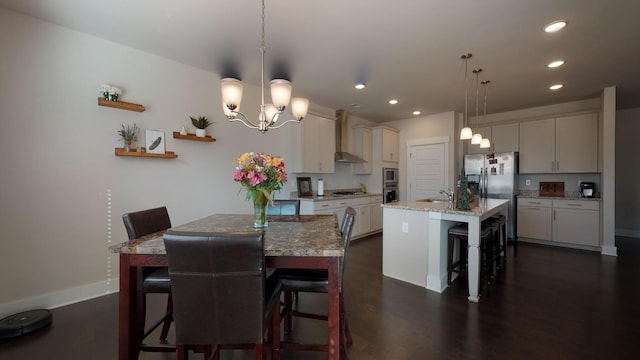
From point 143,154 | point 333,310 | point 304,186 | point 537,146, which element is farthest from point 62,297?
point 537,146

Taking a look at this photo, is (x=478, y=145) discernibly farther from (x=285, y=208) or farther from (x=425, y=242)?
(x=285, y=208)

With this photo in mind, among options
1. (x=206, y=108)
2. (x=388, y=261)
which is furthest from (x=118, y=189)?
(x=388, y=261)

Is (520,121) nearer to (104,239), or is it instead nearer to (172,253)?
(172,253)

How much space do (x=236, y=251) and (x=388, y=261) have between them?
253cm

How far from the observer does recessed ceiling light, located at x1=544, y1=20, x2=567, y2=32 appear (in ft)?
7.60

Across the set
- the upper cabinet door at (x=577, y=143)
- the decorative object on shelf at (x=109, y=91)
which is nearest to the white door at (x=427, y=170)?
the upper cabinet door at (x=577, y=143)

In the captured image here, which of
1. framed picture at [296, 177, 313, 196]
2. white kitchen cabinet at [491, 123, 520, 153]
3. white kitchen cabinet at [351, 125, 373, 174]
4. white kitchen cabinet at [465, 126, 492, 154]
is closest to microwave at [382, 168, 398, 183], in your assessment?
white kitchen cabinet at [351, 125, 373, 174]

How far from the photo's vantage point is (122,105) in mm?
2721

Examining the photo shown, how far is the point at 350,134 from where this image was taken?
5.84 metres

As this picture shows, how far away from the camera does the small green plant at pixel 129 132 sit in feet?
9.09

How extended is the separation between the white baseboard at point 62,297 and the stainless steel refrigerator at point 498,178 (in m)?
5.83

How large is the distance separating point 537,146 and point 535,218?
4.38 ft

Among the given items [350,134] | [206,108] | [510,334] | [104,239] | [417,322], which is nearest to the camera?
[510,334]

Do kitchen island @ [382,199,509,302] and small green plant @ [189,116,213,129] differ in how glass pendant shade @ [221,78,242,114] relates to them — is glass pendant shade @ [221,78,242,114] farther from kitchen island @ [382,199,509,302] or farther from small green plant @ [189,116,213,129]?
kitchen island @ [382,199,509,302]
